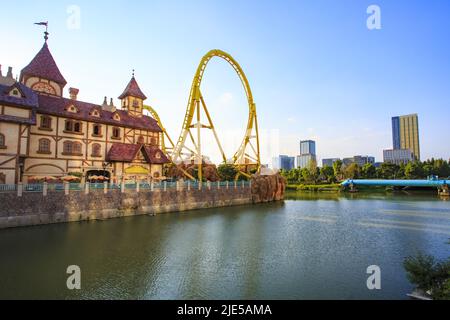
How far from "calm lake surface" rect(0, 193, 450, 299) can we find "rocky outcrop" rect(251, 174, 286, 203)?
19.9 metres

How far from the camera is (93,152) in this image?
29.4m

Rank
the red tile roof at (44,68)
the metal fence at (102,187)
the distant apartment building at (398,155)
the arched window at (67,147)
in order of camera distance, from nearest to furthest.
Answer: the metal fence at (102,187)
the arched window at (67,147)
the red tile roof at (44,68)
the distant apartment building at (398,155)

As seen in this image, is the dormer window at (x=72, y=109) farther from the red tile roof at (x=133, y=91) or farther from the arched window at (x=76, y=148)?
the red tile roof at (x=133, y=91)

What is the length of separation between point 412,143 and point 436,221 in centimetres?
20906

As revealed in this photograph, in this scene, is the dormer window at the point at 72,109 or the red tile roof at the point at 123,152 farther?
the red tile roof at the point at 123,152

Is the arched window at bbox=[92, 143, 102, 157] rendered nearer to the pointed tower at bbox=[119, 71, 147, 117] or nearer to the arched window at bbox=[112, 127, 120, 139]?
the arched window at bbox=[112, 127, 120, 139]

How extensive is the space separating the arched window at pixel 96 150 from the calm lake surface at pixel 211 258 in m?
10.0

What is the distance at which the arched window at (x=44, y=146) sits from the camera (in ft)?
83.7

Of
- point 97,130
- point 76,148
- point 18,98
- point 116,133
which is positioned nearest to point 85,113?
point 97,130

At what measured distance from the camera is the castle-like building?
888 inches

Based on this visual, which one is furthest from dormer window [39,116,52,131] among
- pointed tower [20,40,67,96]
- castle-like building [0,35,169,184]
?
pointed tower [20,40,67,96]

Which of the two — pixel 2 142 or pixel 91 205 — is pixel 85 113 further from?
pixel 91 205

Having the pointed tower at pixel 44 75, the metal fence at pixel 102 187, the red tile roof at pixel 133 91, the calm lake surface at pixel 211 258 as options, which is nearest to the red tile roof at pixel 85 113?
the pointed tower at pixel 44 75
